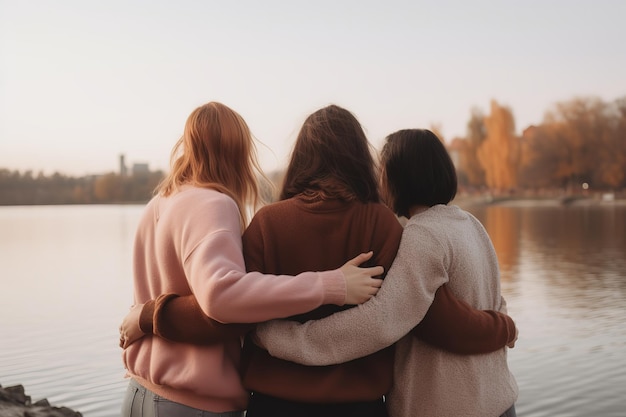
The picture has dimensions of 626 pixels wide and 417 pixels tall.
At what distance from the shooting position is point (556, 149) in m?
45.9

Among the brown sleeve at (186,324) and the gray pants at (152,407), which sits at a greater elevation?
the brown sleeve at (186,324)

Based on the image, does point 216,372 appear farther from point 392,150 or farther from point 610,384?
point 610,384

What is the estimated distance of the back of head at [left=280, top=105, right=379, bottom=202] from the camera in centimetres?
158

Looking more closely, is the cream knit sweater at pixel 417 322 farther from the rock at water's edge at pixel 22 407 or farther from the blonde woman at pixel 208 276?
the rock at water's edge at pixel 22 407

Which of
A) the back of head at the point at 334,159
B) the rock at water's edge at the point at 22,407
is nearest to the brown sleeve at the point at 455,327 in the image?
the back of head at the point at 334,159

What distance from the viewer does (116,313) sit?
9586 millimetres

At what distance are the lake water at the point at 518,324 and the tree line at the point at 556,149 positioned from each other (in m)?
28.2

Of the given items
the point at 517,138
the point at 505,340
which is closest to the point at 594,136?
the point at 517,138

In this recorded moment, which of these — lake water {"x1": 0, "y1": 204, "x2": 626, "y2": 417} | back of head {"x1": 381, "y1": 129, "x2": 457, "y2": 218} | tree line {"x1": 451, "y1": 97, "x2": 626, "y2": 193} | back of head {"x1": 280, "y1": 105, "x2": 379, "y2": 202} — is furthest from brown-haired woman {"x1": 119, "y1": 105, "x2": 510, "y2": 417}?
tree line {"x1": 451, "y1": 97, "x2": 626, "y2": 193}

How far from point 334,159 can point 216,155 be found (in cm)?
28

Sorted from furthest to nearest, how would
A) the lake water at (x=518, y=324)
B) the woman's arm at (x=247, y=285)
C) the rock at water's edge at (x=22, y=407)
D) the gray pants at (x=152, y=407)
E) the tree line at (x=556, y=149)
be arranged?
the tree line at (x=556, y=149) < the lake water at (x=518, y=324) < the rock at water's edge at (x=22, y=407) < the gray pants at (x=152, y=407) < the woman's arm at (x=247, y=285)

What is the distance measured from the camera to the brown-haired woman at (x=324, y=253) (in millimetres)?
1551

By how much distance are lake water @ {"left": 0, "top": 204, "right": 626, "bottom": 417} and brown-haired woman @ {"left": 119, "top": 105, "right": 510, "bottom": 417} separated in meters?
3.64

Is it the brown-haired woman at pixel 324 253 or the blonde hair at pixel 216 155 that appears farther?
the blonde hair at pixel 216 155
